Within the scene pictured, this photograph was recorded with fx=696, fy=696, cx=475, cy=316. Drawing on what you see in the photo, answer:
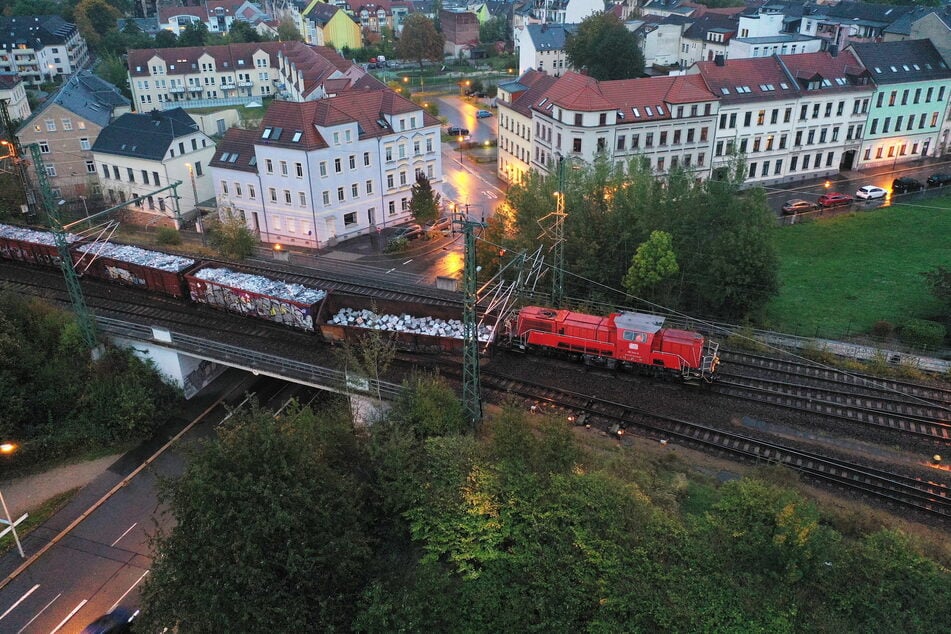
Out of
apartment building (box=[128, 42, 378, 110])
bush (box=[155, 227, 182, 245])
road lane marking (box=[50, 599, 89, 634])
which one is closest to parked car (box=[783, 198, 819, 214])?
bush (box=[155, 227, 182, 245])

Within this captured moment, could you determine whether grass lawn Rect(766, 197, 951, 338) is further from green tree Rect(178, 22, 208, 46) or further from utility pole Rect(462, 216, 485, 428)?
green tree Rect(178, 22, 208, 46)

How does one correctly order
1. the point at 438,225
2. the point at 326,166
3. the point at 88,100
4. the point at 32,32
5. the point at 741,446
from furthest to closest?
the point at 32,32 < the point at 88,100 < the point at 438,225 < the point at 326,166 < the point at 741,446

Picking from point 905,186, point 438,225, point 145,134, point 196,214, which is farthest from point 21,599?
point 905,186

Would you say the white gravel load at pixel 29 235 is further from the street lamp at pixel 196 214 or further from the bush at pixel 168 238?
the street lamp at pixel 196 214

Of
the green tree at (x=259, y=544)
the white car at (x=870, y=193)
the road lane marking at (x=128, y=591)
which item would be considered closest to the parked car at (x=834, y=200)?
the white car at (x=870, y=193)

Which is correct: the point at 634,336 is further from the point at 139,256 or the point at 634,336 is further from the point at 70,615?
the point at 139,256

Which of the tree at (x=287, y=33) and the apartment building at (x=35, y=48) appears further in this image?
the tree at (x=287, y=33)
